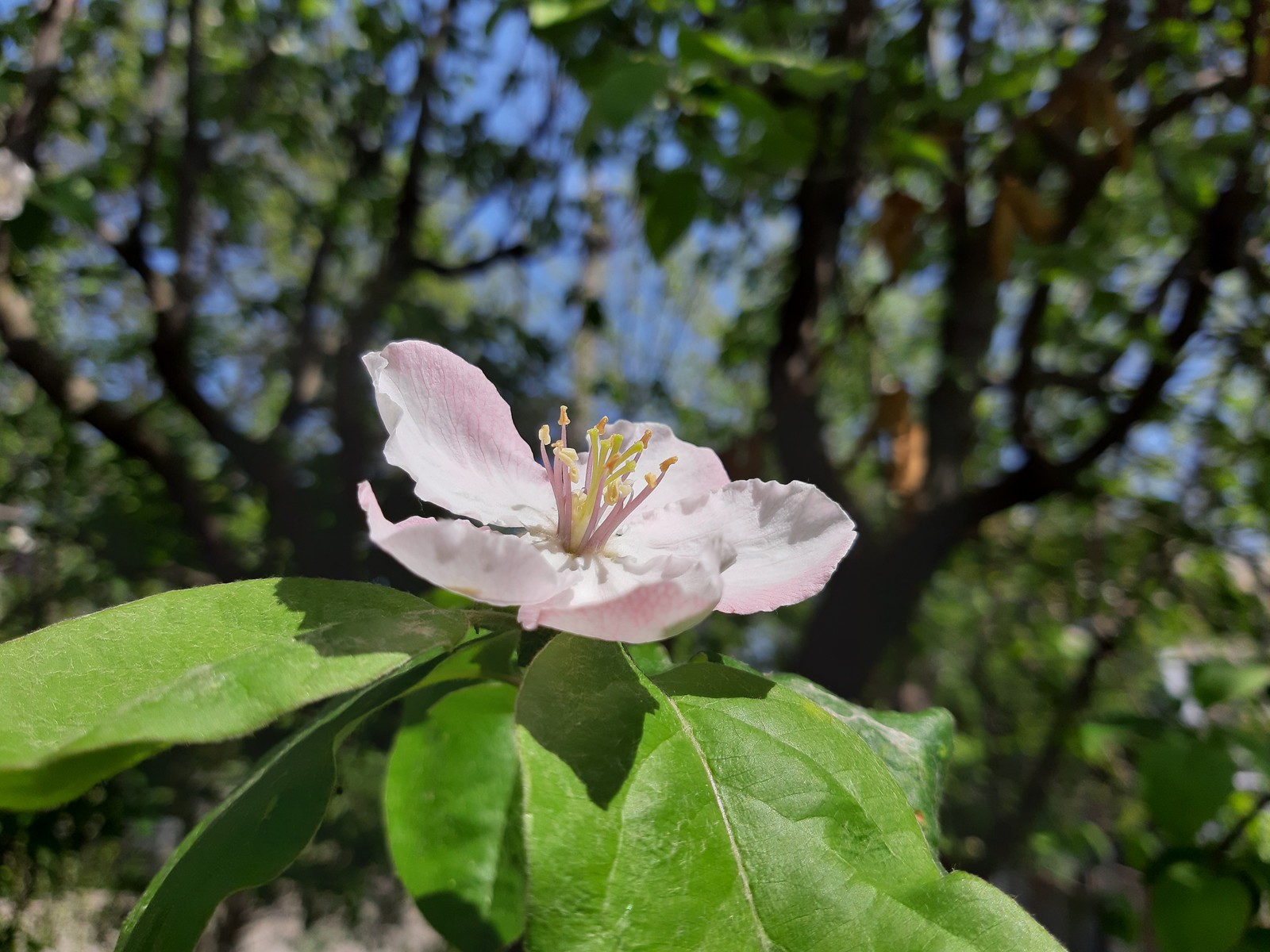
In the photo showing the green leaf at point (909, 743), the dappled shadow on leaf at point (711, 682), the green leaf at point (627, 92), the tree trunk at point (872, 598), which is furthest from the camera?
the tree trunk at point (872, 598)

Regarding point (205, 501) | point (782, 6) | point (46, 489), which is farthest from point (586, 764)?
point (46, 489)

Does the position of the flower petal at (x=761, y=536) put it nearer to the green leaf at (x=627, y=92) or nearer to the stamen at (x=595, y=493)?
the stamen at (x=595, y=493)

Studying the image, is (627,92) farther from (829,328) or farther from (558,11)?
(829,328)

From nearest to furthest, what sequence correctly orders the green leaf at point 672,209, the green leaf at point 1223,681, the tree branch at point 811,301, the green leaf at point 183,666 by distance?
the green leaf at point 183,666, the green leaf at point 1223,681, the green leaf at point 672,209, the tree branch at point 811,301

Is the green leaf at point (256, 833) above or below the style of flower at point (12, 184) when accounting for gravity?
below

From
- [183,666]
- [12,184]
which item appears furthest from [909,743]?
[12,184]

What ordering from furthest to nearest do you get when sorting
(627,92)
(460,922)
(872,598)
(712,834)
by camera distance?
1. (872,598)
2. (627,92)
3. (460,922)
4. (712,834)

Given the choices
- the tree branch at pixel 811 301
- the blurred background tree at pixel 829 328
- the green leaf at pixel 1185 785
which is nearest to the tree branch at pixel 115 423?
the blurred background tree at pixel 829 328
